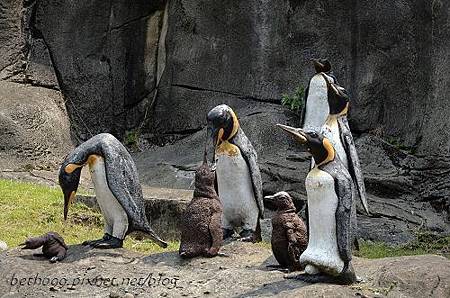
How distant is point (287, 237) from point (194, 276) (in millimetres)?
709

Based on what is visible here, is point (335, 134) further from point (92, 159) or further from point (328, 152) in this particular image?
point (92, 159)

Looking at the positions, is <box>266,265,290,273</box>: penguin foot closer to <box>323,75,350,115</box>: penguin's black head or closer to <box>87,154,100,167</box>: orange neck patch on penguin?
<box>87,154,100,167</box>: orange neck patch on penguin

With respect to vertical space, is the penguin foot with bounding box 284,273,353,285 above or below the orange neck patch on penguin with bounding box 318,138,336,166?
below

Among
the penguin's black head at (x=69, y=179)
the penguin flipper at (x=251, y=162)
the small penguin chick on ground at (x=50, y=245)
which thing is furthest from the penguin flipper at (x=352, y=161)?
the small penguin chick on ground at (x=50, y=245)

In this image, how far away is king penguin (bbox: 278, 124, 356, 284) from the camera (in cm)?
576

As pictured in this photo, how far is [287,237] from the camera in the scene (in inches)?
245

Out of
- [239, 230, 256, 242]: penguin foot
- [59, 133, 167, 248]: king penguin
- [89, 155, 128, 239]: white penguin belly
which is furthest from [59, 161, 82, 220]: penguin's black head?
[239, 230, 256, 242]: penguin foot

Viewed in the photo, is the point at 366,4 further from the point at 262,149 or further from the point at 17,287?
the point at 17,287

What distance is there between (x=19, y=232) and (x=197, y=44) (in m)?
5.75

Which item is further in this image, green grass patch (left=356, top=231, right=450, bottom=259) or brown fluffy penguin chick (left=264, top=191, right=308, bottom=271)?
green grass patch (left=356, top=231, right=450, bottom=259)

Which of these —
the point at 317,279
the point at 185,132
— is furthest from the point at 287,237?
the point at 185,132

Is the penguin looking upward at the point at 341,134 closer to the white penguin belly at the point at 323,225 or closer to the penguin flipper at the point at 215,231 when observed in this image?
the penguin flipper at the point at 215,231

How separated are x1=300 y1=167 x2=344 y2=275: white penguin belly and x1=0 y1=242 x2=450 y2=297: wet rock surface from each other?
0.15 metres

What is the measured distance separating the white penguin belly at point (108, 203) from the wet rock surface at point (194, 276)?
0.20 m
